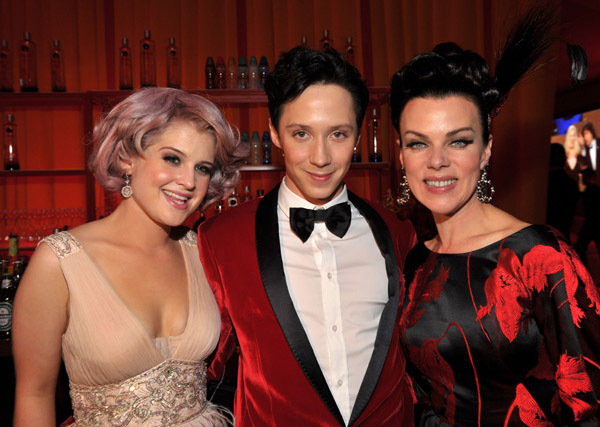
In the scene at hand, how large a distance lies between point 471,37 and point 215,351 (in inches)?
183

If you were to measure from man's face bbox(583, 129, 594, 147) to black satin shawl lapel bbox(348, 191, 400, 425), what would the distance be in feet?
30.2

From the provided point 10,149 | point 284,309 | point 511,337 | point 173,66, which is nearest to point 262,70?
point 173,66

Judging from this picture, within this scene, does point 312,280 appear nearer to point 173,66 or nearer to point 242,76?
point 242,76

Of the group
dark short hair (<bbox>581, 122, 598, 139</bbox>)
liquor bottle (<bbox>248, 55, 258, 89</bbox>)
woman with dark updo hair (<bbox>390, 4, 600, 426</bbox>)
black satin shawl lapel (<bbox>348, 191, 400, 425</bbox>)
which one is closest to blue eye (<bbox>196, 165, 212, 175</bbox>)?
black satin shawl lapel (<bbox>348, 191, 400, 425</bbox>)

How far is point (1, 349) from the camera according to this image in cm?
262

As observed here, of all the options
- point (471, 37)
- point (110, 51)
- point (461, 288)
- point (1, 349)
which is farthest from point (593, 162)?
point (1, 349)

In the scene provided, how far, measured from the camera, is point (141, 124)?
1524mm

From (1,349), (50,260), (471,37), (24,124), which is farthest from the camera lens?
(471,37)

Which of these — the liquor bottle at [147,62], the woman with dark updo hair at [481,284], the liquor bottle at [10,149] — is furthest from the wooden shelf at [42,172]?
the woman with dark updo hair at [481,284]

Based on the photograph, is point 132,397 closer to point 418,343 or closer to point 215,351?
point 215,351

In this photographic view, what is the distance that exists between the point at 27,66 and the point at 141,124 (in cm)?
336

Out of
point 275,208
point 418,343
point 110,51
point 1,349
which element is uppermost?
point 110,51

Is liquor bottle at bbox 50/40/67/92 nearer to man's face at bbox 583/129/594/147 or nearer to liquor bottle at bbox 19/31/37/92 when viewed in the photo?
liquor bottle at bbox 19/31/37/92

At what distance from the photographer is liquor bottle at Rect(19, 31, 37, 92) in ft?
13.5
